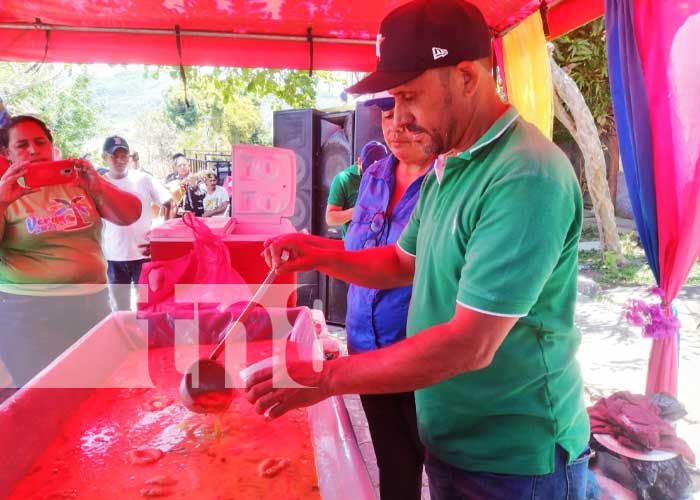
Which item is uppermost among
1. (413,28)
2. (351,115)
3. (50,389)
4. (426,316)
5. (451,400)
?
(351,115)

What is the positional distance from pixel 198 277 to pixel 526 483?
1.51m

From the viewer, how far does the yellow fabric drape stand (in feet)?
8.54

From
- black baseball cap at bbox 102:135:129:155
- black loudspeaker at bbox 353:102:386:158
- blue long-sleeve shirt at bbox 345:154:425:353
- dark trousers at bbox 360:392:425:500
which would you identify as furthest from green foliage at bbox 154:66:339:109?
dark trousers at bbox 360:392:425:500

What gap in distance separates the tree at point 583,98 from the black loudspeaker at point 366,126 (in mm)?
3868

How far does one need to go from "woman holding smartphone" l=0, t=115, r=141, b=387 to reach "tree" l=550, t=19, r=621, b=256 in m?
6.81

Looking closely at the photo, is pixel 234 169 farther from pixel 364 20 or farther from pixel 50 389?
pixel 50 389

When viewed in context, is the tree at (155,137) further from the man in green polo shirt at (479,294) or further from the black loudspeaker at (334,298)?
the man in green polo shirt at (479,294)

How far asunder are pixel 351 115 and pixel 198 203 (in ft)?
10.2

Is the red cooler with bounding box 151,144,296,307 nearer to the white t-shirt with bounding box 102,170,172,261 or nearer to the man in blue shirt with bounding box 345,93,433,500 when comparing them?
the man in blue shirt with bounding box 345,93,433,500

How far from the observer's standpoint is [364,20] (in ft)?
9.21

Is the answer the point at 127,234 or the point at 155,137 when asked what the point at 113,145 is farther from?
the point at 155,137

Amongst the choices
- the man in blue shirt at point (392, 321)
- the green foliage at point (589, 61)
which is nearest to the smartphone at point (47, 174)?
the man in blue shirt at point (392, 321)

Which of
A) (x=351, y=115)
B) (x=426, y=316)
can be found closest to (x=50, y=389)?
(x=426, y=316)

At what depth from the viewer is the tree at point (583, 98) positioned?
7.66 meters
